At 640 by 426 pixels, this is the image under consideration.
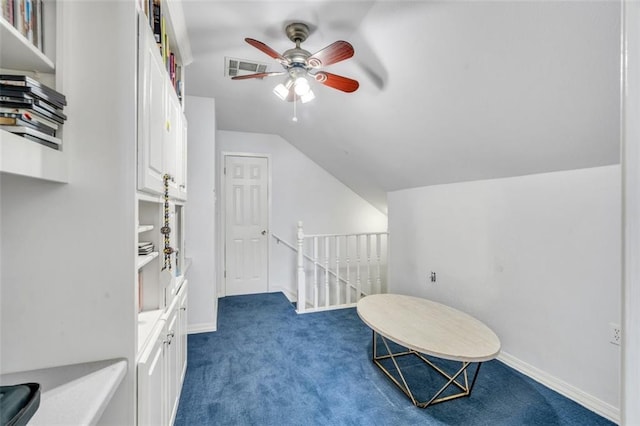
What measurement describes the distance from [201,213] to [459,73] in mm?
2535

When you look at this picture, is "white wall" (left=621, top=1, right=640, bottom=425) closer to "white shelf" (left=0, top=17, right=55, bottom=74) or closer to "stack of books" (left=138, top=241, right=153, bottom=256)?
"white shelf" (left=0, top=17, right=55, bottom=74)

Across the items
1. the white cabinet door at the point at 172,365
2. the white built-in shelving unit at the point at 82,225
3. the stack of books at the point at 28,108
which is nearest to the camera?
the stack of books at the point at 28,108

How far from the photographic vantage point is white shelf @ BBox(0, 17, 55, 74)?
73cm

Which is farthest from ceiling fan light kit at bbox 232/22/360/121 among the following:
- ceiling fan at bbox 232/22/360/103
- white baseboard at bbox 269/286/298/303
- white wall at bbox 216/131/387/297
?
white baseboard at bbox 269/286/298/303

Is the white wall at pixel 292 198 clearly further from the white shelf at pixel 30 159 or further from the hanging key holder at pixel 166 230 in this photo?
the white shelf at pixel 30 159

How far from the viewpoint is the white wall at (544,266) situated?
1706 millimetres

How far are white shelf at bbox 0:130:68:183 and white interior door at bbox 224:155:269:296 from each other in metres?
3.21

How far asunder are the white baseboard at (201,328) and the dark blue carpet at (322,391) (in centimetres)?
13

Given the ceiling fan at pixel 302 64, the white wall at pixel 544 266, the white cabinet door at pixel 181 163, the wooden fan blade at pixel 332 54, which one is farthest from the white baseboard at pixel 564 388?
the white cabinet door at pixel 181 163

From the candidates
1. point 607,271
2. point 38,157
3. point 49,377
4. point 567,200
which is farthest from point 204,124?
point 607,271

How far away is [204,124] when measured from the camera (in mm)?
3023

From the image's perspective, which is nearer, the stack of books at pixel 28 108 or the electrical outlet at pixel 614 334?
the stack of books at pixel 28 108

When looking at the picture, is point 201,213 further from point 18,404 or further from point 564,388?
point 564,388

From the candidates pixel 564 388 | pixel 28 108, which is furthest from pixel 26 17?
pixel 564 388
